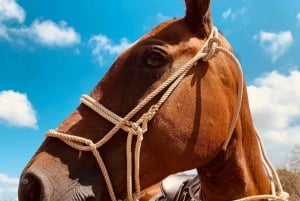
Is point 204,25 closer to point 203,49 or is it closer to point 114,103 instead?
point 203,49

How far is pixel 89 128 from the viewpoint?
2.74m

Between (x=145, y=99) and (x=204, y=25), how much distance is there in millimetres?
822

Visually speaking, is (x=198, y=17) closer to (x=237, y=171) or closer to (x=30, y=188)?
(x=237, y=171)

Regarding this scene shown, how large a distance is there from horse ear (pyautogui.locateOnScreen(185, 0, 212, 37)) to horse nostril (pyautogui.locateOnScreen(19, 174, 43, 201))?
5.22ft

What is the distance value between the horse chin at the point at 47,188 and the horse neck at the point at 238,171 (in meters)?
1.07

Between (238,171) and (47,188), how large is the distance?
1436 millimetres

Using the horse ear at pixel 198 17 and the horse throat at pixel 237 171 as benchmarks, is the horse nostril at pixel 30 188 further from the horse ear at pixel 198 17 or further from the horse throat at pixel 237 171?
the horse ear at pixel 198 17

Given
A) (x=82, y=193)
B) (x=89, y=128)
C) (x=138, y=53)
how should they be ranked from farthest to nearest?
(x=138, y=53) → (x=89, y=128) → (x=82, y=193)

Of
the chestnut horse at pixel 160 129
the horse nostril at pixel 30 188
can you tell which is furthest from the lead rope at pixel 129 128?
the horse nostril at pixel 30 188

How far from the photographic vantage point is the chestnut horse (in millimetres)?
2641

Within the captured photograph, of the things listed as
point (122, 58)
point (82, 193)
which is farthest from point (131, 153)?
point (122, 58)

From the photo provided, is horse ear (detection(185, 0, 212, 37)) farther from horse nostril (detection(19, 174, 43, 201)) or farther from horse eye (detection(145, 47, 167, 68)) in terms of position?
horse nostril (detection(19, 174, 43, 201))

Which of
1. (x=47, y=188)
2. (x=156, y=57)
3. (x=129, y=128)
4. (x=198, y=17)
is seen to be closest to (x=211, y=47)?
(x=198, y=17)

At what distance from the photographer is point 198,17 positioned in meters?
3.18
